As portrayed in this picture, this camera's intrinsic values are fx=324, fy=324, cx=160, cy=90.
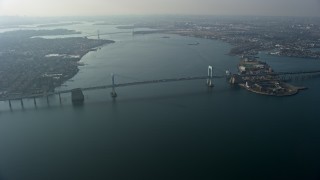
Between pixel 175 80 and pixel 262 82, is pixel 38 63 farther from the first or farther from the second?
pixel 262 82

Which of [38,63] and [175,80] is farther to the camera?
[38,63]

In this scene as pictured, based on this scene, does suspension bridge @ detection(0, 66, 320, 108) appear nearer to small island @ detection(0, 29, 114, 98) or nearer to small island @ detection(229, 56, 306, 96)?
small island @ detection(229, 56, 306, 96)

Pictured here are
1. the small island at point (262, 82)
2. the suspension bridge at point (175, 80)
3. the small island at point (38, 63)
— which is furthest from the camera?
the small island at point (38, 63)

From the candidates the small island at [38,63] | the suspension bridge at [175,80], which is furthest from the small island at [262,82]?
the small island at [38,63]

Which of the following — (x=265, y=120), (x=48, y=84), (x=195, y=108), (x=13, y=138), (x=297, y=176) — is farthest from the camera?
(x=48, y=84)

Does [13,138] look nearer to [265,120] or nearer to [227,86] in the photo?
[265,120]

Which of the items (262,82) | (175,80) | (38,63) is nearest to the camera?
(175,80)

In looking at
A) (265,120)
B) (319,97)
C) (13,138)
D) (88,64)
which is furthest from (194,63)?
(13,138)

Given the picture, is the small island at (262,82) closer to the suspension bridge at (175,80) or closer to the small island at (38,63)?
the suspension bridge at (175,80)

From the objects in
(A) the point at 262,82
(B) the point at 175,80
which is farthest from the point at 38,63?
(A) the point at 262,82
